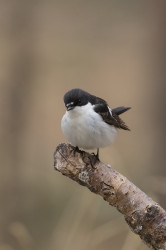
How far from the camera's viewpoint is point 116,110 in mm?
4469

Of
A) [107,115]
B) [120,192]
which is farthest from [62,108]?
[120,192]

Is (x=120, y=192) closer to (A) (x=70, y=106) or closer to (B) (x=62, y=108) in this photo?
(A) (x=70, y=106)

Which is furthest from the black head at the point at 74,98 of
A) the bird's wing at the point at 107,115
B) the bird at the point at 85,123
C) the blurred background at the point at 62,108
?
the blurred background at the point at 62,108

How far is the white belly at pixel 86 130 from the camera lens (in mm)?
3713

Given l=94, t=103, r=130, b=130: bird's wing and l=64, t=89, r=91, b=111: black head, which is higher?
l=64, t=89, r=91, b=111: black head

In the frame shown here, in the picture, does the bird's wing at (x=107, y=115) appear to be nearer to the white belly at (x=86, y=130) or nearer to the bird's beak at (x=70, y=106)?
the white belly at (x=86, y=130)

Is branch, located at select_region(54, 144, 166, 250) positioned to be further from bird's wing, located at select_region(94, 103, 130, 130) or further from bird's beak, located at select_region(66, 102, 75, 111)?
bird's wing, located at select_region(94, 103, 130, 130)

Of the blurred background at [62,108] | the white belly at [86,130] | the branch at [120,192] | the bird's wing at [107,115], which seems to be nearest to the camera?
the branch at [120,192]

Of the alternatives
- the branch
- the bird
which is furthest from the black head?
the branch

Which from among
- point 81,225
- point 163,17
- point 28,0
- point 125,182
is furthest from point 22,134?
point 125,182

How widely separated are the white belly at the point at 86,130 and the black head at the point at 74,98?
4cm

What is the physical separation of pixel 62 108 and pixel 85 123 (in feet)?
20.4

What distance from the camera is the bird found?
3.72 m

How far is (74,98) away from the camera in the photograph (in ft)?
12.5
